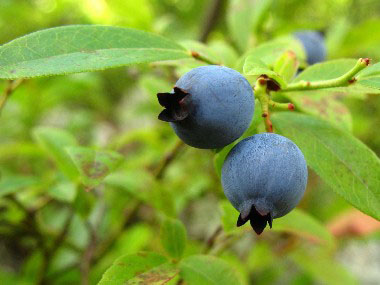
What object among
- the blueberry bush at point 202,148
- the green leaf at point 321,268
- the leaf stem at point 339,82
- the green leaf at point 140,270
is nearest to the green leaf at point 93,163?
the blueberry bush at point 202,148

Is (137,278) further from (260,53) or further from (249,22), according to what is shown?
(249,22)

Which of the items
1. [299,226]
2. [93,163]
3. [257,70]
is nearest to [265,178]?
[257,70]

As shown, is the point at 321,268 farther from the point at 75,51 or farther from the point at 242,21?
the point at 75,51

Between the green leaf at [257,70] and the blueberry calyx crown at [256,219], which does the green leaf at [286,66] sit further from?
the blueberry calyx crown at [256,219]

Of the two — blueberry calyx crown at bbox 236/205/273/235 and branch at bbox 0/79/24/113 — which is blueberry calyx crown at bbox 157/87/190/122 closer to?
blueberry calyx crown at bbox 236/205/273/235

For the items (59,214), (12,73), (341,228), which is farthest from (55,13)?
(12,73)
